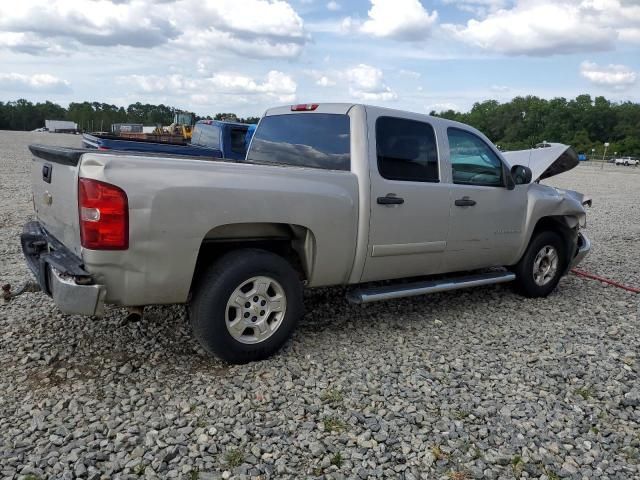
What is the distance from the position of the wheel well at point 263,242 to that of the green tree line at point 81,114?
365 feet

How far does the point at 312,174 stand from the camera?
407 centimetres

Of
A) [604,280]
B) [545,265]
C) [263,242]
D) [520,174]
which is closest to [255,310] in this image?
[263,242]

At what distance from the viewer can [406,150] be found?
4.72m

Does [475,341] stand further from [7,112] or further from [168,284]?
[7,112]

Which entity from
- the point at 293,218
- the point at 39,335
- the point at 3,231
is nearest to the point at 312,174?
the point at 293,218

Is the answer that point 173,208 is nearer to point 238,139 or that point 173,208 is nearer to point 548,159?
point 548,159

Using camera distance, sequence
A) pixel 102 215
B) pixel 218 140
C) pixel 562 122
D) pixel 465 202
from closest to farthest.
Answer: pixel 102 215
pixel 465 202
pixel 218 140
pixel 562 122

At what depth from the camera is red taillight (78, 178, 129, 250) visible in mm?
3223

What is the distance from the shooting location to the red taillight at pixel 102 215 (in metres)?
3.22

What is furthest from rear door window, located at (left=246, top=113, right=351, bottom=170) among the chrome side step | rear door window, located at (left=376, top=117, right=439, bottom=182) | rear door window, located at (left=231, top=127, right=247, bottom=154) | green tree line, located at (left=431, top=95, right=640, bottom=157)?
green tree line, located at (left=431, top=95, right=640, bottom=157)

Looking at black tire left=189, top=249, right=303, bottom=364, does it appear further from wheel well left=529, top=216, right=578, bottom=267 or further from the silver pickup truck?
wheel well left=529, top=216, right=578, bottom=267

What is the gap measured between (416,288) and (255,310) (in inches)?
62.7

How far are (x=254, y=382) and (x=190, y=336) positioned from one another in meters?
0.95

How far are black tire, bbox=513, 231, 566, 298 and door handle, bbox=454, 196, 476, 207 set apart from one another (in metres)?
1.23
